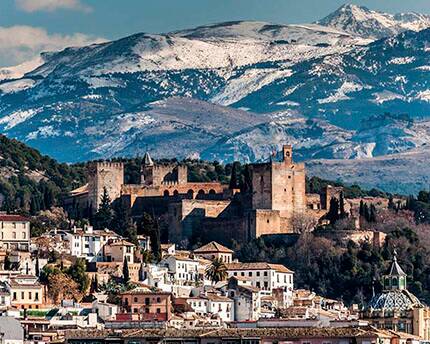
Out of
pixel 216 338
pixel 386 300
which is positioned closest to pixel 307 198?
pixel 386 300

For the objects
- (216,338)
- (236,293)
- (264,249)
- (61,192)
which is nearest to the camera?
(216,338)

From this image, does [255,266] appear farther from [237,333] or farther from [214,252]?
[237,333]

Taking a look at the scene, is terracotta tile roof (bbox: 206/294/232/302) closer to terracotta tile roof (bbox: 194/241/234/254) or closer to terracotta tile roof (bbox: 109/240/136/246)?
terracotta tile roof (bbox: 109/240/136/246)

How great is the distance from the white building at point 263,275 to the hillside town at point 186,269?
9 centimetres

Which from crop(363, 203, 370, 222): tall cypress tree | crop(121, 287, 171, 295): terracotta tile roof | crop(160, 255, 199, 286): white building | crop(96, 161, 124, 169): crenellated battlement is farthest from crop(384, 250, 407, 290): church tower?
crop(96, 161, 124, 169): crenellated battlement

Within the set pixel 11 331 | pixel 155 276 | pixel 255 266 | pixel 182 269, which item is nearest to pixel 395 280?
pixel 255 266

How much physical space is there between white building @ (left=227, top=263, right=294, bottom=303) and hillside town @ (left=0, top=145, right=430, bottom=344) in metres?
0.09

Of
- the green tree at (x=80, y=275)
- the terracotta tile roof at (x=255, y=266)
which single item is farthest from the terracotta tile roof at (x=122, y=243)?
the green tree at (x=80, y=275)

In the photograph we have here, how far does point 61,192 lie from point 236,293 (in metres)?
52.1

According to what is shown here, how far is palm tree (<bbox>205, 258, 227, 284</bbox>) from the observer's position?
131750 mm

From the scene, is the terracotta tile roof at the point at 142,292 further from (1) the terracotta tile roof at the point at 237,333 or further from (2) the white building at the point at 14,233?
(1) the terracotta tile roof at the point at 237,333

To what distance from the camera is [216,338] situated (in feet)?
293

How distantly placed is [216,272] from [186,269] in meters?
1.91

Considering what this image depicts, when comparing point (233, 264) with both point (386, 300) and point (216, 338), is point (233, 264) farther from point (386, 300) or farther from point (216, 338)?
point (216, 338)
